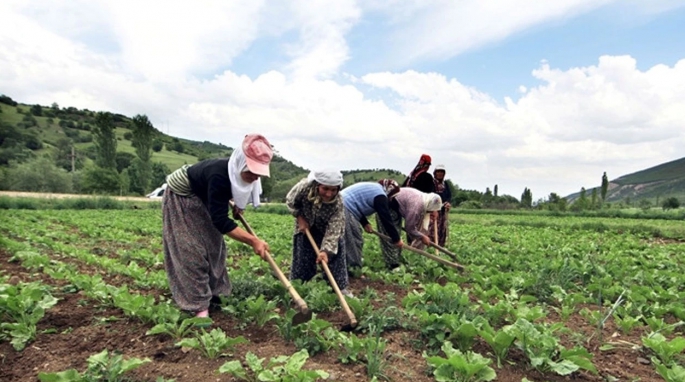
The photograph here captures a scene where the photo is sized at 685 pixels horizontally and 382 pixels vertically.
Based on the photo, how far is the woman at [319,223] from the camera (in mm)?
4211

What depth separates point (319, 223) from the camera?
4684 mm

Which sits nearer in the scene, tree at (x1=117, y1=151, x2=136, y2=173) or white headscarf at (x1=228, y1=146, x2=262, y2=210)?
white headscarf at (x1=228, y1=146, x2=262, y2=210)

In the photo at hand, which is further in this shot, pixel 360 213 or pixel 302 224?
pixel 360 213

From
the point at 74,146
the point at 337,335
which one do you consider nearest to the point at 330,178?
the point at 337,335

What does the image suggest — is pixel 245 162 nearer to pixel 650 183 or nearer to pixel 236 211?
pixel 236 211

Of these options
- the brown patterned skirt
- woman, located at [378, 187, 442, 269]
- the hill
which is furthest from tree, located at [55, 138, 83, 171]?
the brown patterned skirt

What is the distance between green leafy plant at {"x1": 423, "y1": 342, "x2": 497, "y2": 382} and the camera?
2486mm

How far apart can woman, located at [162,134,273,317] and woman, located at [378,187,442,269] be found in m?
2.72

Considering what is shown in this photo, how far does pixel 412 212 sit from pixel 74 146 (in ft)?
236

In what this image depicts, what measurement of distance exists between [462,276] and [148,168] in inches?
1892

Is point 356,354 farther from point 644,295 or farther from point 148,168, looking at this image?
point 148,168

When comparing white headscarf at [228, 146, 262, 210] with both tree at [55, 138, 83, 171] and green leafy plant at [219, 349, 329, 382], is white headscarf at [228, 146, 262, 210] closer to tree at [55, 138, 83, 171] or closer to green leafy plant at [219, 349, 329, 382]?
green leafy plant at [219, 349, 329, 382]

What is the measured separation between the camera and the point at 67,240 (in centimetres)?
Answer: 912

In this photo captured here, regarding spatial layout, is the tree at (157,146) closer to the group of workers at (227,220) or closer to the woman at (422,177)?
the woman at (422,177)
